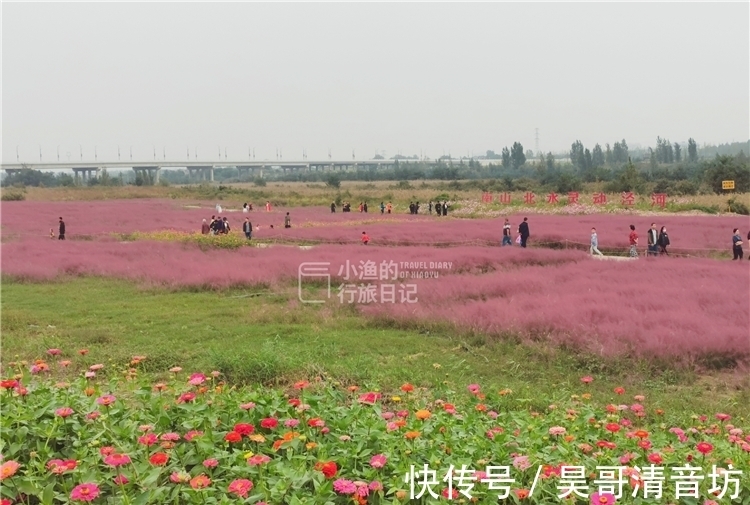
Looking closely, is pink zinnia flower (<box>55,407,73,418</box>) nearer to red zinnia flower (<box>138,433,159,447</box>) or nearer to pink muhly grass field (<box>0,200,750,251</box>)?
red zinnia flower (<box>138,433,159,447</box>)

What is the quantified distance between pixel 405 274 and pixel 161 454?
12753mm

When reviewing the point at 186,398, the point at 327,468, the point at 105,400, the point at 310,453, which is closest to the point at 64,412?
the point at 105,400

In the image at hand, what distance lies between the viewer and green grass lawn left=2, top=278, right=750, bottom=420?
7.24m

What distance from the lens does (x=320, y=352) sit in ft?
28.5

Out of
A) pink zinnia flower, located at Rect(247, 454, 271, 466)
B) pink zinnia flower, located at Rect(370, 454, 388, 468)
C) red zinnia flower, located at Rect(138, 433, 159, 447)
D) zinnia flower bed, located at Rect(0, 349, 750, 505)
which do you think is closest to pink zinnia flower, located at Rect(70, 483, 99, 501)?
zinnia flower bed, located at Rect(0, 349, 750, 505)

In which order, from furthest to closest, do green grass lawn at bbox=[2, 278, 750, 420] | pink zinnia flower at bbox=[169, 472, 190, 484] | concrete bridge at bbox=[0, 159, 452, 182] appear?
concrete bridge at bbox=[0, 159, 452, 182], green grass lawn at bbox=[2, 278, 750, 420], pink zinnia flower at bbox=[169, 472, 190, 484]

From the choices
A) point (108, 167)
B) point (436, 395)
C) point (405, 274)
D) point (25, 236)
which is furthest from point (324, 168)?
point (436, 395)

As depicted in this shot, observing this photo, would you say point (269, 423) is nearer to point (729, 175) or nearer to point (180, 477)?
point (180, 477)

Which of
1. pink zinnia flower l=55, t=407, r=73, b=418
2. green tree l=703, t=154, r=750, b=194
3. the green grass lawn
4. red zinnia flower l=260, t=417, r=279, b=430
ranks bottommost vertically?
the green grass lawn

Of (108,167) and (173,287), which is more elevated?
(108,167)

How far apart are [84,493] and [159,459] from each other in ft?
1.72

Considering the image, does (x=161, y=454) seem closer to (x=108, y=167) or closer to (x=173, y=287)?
(x=173, y=287)

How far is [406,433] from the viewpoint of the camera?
3.86 metres

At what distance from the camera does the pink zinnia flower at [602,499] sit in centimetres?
317
